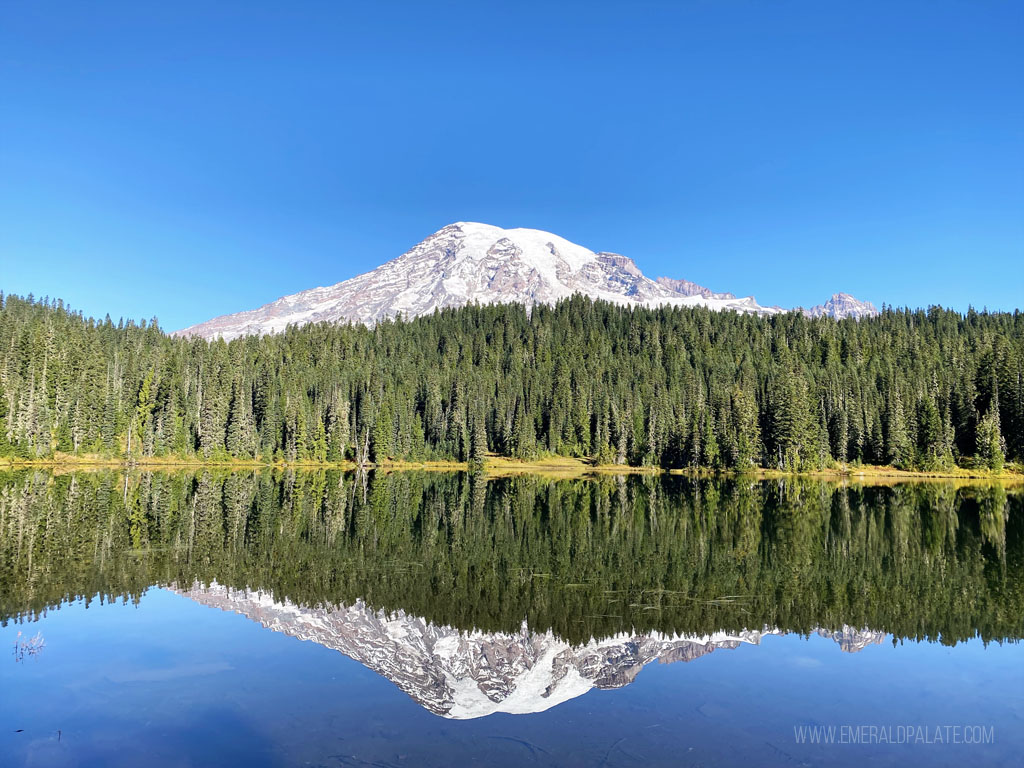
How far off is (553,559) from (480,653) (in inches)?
598

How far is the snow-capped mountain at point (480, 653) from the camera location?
19.6m

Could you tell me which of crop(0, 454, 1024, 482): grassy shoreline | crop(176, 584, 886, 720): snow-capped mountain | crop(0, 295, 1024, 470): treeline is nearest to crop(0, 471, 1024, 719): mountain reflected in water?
crop(176, 584, 886, 720): snow-capped mountain

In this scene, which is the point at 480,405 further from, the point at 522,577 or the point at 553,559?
the point at 522,577

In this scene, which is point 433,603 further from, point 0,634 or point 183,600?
point 0,634

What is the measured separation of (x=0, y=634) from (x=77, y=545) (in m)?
16.7

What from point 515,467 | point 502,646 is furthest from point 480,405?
point 502,646

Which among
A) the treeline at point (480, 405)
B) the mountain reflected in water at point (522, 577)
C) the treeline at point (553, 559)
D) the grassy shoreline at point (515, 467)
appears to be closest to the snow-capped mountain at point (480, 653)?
the mountain reflected in water at point (522, 577)

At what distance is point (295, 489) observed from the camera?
274ft

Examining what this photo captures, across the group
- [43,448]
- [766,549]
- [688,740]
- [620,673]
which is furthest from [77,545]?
[43,448]

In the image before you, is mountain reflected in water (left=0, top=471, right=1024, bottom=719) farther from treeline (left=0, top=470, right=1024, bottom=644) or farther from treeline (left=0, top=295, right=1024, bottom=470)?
treeline (left=0, top=295, right=1024, bottom=470)

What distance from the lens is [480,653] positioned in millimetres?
23188

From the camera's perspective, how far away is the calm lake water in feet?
51.5

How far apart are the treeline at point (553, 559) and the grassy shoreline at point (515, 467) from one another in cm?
5328

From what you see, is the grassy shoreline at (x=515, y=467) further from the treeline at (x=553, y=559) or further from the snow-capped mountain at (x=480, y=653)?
the snow-capped mountain at (x=480, y=653)
